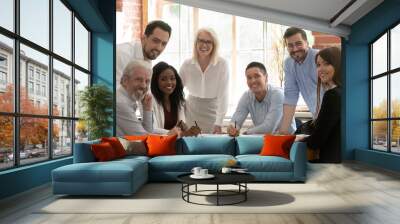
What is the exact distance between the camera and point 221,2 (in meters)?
8.88

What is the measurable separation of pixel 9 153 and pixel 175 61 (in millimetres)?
4706

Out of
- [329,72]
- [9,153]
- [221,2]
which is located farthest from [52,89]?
[329,72]

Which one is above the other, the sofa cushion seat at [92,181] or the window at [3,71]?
the window at [3,71]

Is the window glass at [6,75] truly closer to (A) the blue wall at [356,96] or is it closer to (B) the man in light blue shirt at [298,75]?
(B) the man in light blue shirt at [298,75]

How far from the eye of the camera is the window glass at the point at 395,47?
816 centimetres

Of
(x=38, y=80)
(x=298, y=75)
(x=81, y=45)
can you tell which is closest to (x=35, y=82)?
(x=38, y=80)

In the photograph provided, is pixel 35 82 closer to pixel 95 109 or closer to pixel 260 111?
pixel 95 109

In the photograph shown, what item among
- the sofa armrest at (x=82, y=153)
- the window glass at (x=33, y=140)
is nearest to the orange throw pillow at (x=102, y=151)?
the sofa armrest at (x=82, y=153)

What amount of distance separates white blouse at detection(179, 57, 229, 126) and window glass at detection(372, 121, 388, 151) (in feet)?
11.5

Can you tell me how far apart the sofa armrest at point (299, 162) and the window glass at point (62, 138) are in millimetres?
3977

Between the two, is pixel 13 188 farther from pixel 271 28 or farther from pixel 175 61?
pixel 271 28

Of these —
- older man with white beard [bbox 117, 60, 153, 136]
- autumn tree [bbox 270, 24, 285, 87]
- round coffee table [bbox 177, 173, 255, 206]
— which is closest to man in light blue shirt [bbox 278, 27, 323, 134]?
autumn tree [bbox 270, 24, 285, 87]

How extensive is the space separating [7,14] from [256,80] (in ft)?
18.5

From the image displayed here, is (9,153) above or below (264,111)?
below
